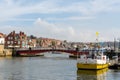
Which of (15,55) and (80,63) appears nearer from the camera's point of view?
(80,63)

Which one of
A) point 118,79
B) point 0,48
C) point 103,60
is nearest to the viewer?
point 118,79

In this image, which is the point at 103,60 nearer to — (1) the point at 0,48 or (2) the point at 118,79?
(2) the point at 118,79

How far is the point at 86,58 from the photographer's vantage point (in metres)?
76.4

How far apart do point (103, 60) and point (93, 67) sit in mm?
5544

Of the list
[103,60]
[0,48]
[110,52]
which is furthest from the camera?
[0,48]

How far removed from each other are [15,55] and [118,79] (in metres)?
108

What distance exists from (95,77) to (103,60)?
15574 millimetres

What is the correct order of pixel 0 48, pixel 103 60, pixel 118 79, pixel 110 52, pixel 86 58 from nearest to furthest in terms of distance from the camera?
pixel 118 79
pixel 86 58
pixel 103 60
pixel 110 52
pixel 0 48

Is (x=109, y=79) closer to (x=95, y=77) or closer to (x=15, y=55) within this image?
(x=95, y=77)

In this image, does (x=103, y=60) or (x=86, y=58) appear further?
(x=103, y=60)

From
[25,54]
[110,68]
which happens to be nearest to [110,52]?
[25,54]

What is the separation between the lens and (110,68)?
84.6 meters

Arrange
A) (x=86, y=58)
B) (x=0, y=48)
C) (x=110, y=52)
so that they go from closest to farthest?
1. (x=86, y=58)
2. (x=110, y=52)
3. (x=0, y=48)

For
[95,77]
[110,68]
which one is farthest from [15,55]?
[95,77]
